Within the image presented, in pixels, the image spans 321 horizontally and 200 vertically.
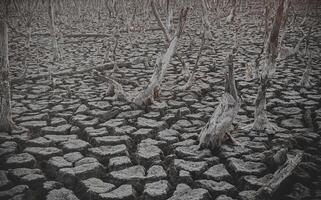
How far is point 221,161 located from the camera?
8.57ft

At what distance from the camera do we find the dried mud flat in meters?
2.28

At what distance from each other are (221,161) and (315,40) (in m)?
5.78

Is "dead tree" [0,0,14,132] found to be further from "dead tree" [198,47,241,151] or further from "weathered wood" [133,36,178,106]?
"dead tree" [198,47,241,151]

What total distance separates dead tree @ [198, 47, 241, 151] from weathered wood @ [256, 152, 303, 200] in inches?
24.7

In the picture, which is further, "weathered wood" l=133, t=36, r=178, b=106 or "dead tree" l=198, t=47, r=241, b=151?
"weathered wood" l=133, t=36, r=178, b=106

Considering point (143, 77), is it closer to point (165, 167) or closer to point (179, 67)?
point (179, 67)

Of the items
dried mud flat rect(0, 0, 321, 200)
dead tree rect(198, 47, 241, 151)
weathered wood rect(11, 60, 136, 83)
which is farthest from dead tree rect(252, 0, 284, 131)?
weathered wood rect(11, 60, 136, 83)

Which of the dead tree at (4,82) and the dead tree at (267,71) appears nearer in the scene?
the dead tree at (267,71)

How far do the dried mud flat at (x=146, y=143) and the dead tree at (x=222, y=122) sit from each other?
0.09 meters

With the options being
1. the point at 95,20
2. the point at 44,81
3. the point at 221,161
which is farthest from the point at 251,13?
the point at 221,161

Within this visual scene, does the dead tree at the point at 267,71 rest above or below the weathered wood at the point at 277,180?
above

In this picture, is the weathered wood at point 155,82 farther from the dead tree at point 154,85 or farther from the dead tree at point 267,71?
the dead tree at point 267,71

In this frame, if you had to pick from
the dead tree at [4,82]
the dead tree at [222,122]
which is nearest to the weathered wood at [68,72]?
the dead tree at [4,82]

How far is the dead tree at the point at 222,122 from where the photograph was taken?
9.05 feet
